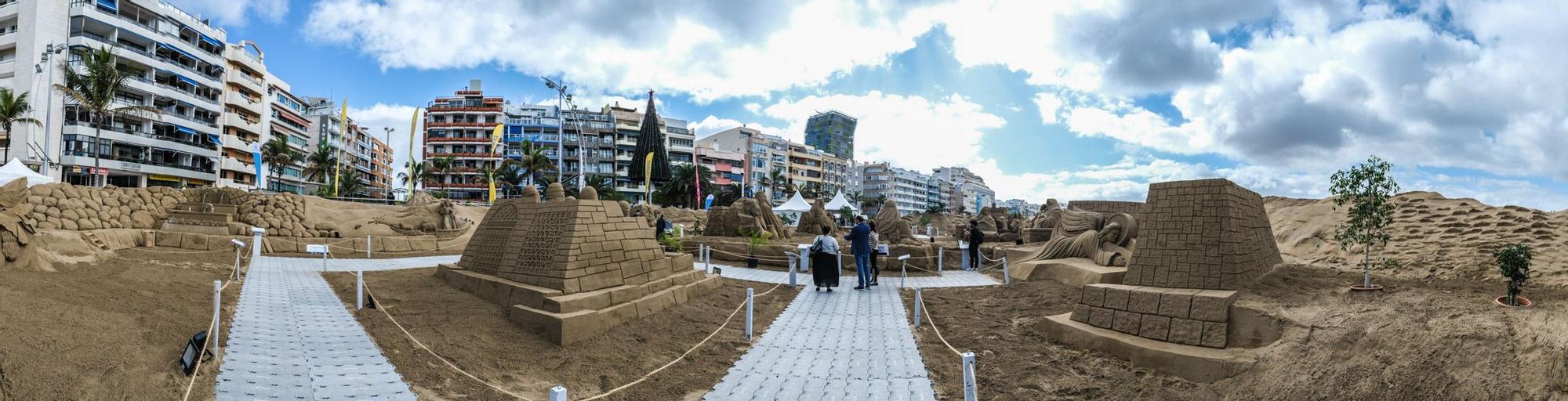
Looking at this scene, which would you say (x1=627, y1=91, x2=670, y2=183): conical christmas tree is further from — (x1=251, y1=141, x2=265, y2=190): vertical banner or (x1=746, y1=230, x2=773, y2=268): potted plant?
(x1=746, y1=230, x2=773, y2=268): potted plant

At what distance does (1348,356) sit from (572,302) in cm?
654

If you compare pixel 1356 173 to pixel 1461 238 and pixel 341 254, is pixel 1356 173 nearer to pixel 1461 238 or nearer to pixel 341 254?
pixel 1461 238

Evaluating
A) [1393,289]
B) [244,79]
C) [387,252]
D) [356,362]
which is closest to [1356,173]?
[1393,289]

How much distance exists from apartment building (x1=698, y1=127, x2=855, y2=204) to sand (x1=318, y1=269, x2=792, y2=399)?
48.0m

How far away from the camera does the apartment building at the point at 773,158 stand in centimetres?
5822

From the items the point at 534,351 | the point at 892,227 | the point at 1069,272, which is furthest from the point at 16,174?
the point at 1069,272

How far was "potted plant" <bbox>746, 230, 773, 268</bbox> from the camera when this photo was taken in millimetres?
13391

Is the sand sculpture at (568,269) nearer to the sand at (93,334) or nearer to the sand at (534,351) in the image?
the sand at (534,351)

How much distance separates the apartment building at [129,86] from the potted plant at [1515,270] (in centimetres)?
3728

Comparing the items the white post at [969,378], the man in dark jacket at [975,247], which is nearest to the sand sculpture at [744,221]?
the man in dark jacket at [975,247]

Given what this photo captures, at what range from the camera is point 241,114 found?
114 feet

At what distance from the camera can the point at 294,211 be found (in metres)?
16.1

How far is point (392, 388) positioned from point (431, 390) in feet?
0.78

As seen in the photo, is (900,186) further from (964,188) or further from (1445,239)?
(1445,239)
